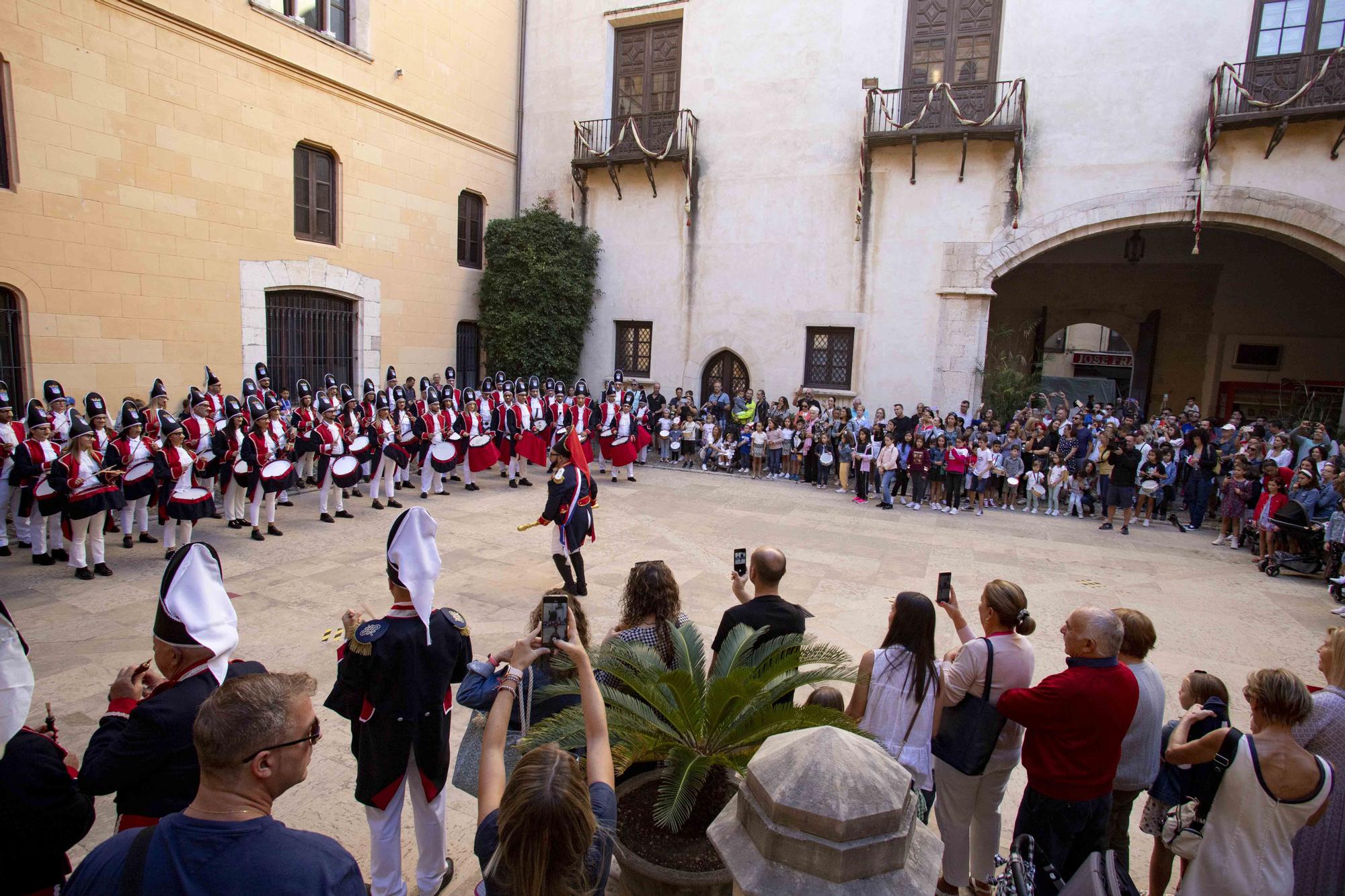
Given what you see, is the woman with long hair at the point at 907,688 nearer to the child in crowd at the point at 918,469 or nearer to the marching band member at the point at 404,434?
the marching band member at the point at 404,434

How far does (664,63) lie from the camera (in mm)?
19453

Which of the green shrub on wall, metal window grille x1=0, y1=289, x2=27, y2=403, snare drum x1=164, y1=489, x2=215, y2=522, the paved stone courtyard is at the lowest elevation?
the paved stone courtyard

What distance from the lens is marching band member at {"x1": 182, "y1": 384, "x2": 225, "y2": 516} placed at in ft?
31.6

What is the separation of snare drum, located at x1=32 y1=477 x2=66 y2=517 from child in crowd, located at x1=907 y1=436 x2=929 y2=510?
12719 mm

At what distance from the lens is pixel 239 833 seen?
5.74 feet

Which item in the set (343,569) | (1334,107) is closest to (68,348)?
(343,569)

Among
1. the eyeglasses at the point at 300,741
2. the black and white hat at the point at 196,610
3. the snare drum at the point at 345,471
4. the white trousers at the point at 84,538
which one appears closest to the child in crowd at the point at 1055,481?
the snare drum at the point at 345,471

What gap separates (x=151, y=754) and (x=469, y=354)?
1781cm

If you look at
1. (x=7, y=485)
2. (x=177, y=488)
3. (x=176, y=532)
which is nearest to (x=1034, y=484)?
(x=177, y=488)

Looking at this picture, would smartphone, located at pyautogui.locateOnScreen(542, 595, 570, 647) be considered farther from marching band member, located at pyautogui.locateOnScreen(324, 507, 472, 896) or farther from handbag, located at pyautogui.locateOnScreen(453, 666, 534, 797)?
marching band member, located at pyautogui.locateOnScreen(324, 507, 472, 896)

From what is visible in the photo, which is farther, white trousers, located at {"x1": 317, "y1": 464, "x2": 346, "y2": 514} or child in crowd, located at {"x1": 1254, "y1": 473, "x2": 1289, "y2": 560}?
white trousers, located at {"x1": 317, "y1": 464, "x2": 346, "y2": 514}

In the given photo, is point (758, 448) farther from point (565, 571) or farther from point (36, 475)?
point (36, 475)

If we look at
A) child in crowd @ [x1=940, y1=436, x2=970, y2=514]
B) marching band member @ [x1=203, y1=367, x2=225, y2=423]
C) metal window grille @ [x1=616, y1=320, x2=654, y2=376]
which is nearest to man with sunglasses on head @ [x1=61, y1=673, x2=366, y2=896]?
marching band member @ [x1=203, y1=367, x2=225, y2=423]

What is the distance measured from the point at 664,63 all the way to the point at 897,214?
765cm
